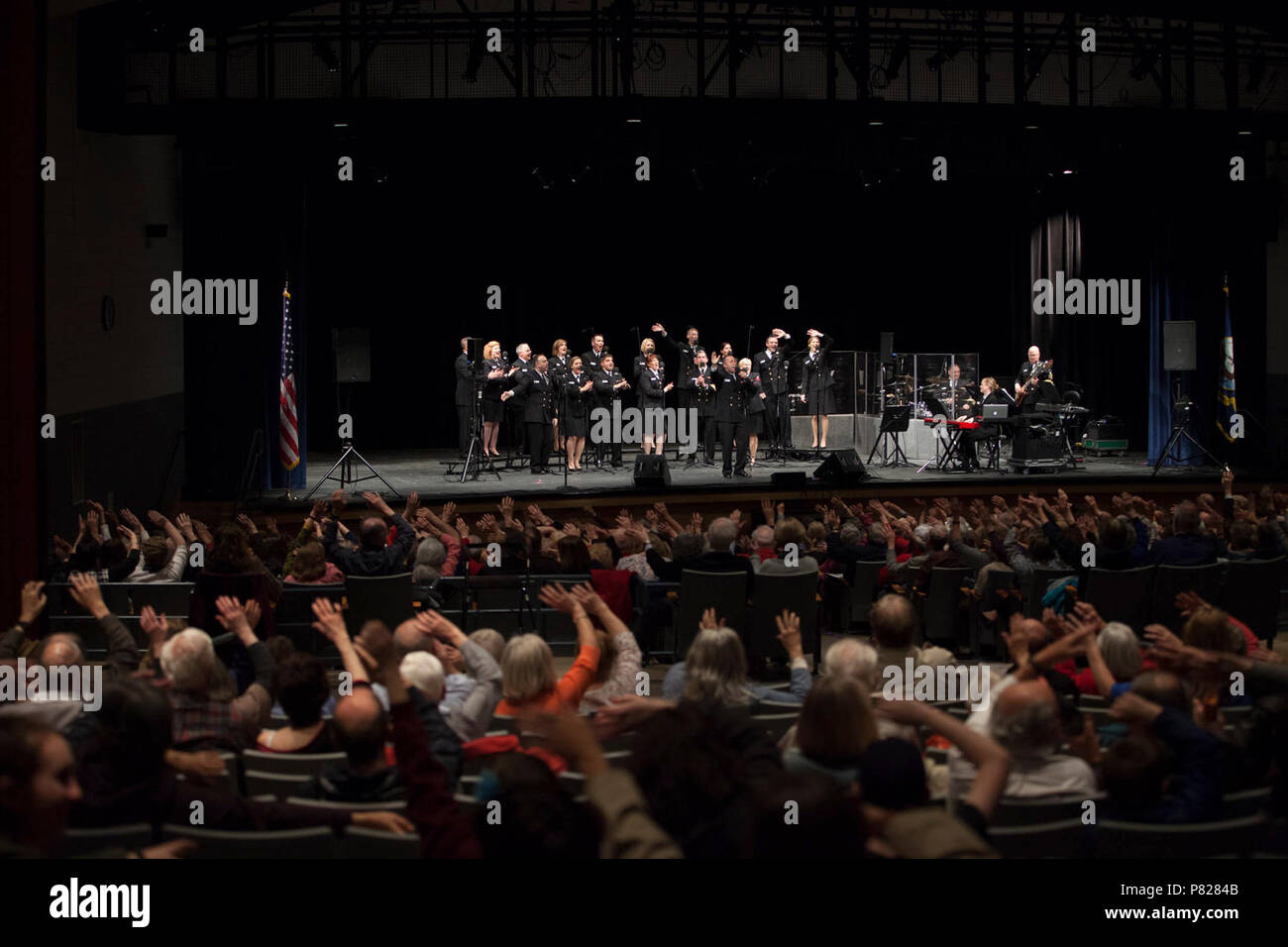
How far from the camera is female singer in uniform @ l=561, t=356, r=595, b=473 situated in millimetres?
15203

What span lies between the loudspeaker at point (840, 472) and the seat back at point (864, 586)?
4.99m

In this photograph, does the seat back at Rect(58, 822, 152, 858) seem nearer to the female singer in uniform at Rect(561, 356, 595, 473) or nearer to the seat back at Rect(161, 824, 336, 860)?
the seat back at Rect(161, 824, 336, 860)

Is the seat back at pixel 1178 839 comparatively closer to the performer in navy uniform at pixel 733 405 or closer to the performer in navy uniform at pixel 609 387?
the performer in navy uniform at pixel 733 405

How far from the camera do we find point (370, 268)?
19062mm

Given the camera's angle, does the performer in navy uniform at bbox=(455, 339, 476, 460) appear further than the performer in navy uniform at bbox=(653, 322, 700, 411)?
No

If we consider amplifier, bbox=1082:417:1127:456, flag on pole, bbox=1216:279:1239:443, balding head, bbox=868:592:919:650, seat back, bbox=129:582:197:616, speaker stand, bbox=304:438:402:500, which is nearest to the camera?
balding head, bbox=868:592:919:650

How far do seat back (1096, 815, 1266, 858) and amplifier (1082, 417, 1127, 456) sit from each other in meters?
14.6

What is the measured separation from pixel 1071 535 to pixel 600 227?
12284 mm

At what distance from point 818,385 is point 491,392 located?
13.4ft

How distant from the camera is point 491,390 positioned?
1502 cm

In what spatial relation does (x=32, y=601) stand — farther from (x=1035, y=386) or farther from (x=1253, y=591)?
(x=1035, y=386)

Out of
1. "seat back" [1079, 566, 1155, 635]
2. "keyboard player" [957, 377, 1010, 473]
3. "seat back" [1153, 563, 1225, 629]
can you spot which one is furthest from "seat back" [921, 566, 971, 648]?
"keyboard player" [957, 377, 1010, 473]

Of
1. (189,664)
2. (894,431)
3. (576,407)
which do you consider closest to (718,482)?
(576,407)
